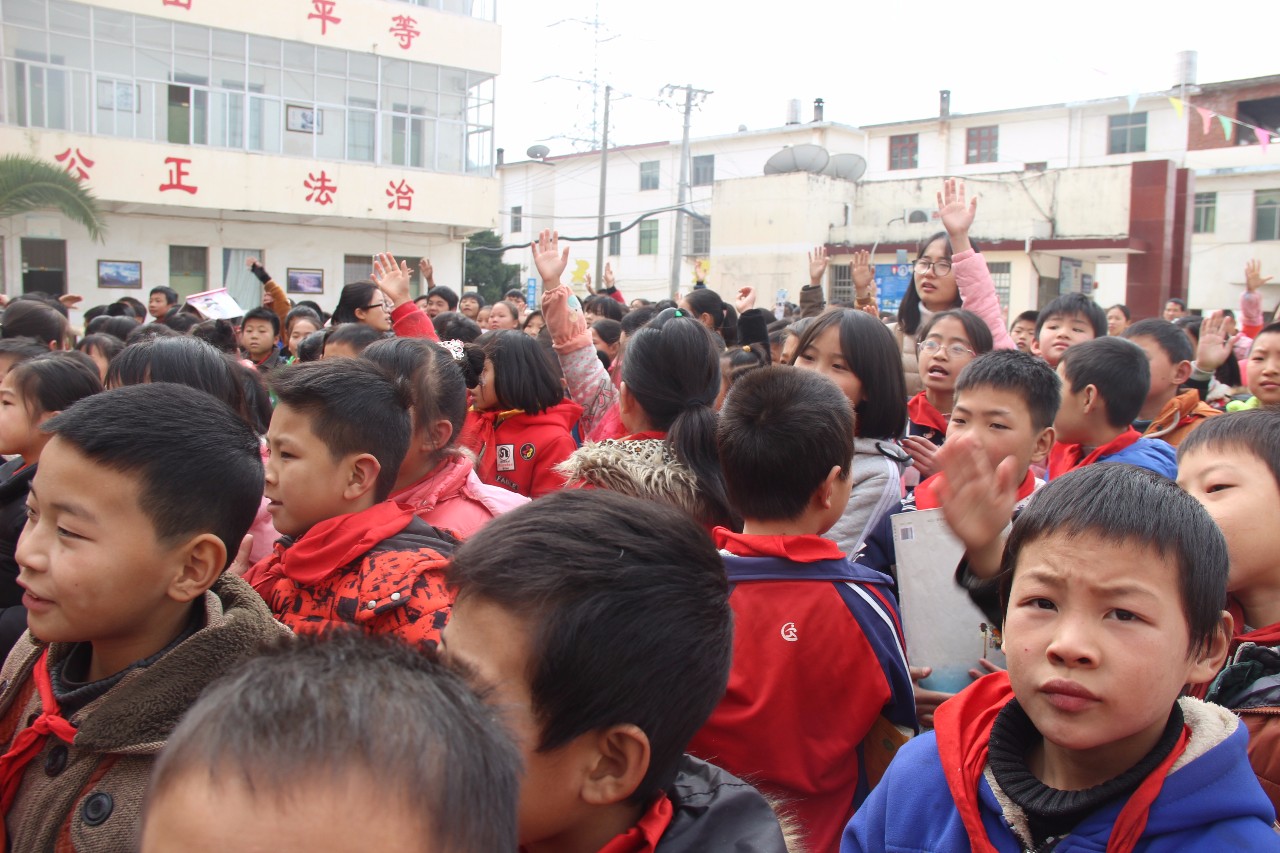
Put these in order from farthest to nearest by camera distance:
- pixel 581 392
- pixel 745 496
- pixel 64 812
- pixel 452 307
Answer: pixel 452 307
pixel 581 392
pixel 745 496
pixel 64 812

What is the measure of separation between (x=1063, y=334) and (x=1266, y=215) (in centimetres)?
2546

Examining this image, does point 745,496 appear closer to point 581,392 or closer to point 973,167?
point 581,392

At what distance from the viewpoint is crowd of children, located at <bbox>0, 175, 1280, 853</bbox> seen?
85 cm

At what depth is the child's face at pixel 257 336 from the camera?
6.36 m

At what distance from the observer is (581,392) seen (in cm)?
418

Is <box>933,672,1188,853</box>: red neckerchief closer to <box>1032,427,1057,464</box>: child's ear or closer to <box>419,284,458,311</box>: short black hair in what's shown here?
<box>1032,427,1057,464</box>: child's ear


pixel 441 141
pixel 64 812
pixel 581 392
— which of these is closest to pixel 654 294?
pixel 441 141

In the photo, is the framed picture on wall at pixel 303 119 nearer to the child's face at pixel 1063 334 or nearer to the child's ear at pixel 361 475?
the child's face at pixel 1063 334

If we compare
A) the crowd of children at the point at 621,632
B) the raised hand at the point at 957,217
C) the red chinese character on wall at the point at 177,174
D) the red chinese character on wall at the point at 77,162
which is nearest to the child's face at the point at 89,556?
the crowd of children at the point at 621,632

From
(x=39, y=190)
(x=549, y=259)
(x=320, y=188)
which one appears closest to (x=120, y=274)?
(x=39, y=190)

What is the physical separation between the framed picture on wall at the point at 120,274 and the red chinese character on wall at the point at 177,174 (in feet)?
5.75

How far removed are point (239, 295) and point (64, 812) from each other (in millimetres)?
21169

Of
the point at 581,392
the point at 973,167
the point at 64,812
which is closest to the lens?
the point at 64,812

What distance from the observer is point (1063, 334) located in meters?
4.91
